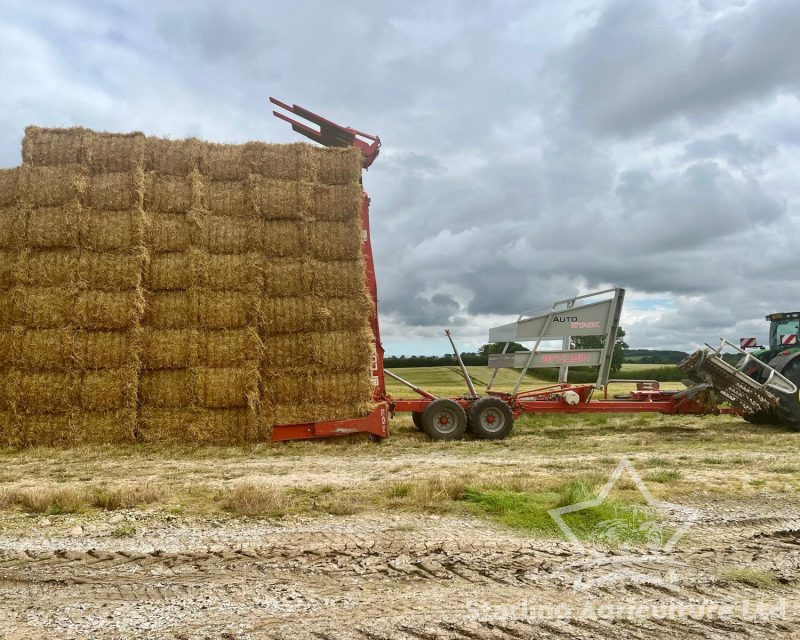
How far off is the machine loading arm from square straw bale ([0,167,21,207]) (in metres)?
4.67

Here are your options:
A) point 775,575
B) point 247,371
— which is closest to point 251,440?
point 247,371

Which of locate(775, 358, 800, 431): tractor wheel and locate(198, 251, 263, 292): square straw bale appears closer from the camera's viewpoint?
locate(198, 251, 263, 292): square straw bale

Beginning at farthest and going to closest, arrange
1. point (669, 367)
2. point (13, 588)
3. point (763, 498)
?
point (669, 367) < point (763, 498) < point (13, 588)

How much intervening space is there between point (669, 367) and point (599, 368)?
1045 inches

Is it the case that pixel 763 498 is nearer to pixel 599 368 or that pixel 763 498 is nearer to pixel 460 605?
pixel 460 605

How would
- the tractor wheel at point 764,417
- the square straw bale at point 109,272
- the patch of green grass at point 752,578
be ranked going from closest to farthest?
the patch of green grass at point 752,578 < the square straw bale at point 109,272 < the tractor wheel at point 764,417

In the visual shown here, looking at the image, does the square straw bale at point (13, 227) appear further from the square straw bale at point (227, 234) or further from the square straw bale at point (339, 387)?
the square straw bale at point (339, 387)

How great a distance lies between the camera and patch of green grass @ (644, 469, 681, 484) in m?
6.97


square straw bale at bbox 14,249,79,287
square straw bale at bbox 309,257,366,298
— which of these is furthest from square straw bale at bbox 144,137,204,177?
square straw bale at bbox 309,257,366,298

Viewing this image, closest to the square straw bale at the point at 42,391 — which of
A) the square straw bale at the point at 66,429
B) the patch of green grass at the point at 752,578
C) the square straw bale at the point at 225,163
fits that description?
the square straw bale at the point at 66,429

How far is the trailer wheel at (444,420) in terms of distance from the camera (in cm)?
1138

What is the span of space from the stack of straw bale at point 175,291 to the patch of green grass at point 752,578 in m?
7.54

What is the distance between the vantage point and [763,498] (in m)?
6.25

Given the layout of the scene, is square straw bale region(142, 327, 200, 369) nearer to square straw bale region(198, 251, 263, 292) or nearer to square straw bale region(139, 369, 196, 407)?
square straw bale region(139, 369, 196, 407)
